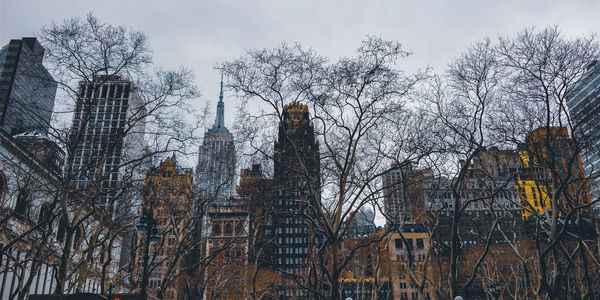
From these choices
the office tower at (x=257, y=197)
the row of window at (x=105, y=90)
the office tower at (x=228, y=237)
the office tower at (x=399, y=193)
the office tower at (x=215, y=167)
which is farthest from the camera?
the office tower at (x=228, y=237)

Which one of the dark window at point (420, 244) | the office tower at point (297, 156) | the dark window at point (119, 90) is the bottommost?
the office tower at point (297, 156)

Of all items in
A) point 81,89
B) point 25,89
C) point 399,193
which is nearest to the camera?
point 81,89

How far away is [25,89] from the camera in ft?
93.8

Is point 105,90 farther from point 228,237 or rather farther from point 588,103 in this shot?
point 588,103

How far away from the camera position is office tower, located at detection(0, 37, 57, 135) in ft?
51.4

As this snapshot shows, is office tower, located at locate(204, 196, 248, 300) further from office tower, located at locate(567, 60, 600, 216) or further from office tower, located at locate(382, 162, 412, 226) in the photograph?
office tower, located at locate(567, 60, 600, 216)

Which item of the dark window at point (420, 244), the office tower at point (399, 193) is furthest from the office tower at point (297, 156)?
the dark window at point (420, 244)

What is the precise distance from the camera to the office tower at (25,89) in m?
15.7

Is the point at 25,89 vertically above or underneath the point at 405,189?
above

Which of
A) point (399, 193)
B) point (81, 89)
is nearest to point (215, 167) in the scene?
point (81, 89)

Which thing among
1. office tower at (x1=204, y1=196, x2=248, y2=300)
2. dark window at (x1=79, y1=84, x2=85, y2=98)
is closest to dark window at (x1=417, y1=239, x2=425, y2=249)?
office tower at (x1=204, y1=196, x2=248, y2=300)

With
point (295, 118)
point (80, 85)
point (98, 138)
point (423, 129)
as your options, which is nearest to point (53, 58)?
point (80, 85)

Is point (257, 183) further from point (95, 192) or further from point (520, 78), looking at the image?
point (520, 78)

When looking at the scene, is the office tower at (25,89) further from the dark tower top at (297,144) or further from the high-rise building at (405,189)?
the high-rise building at (405,189)
